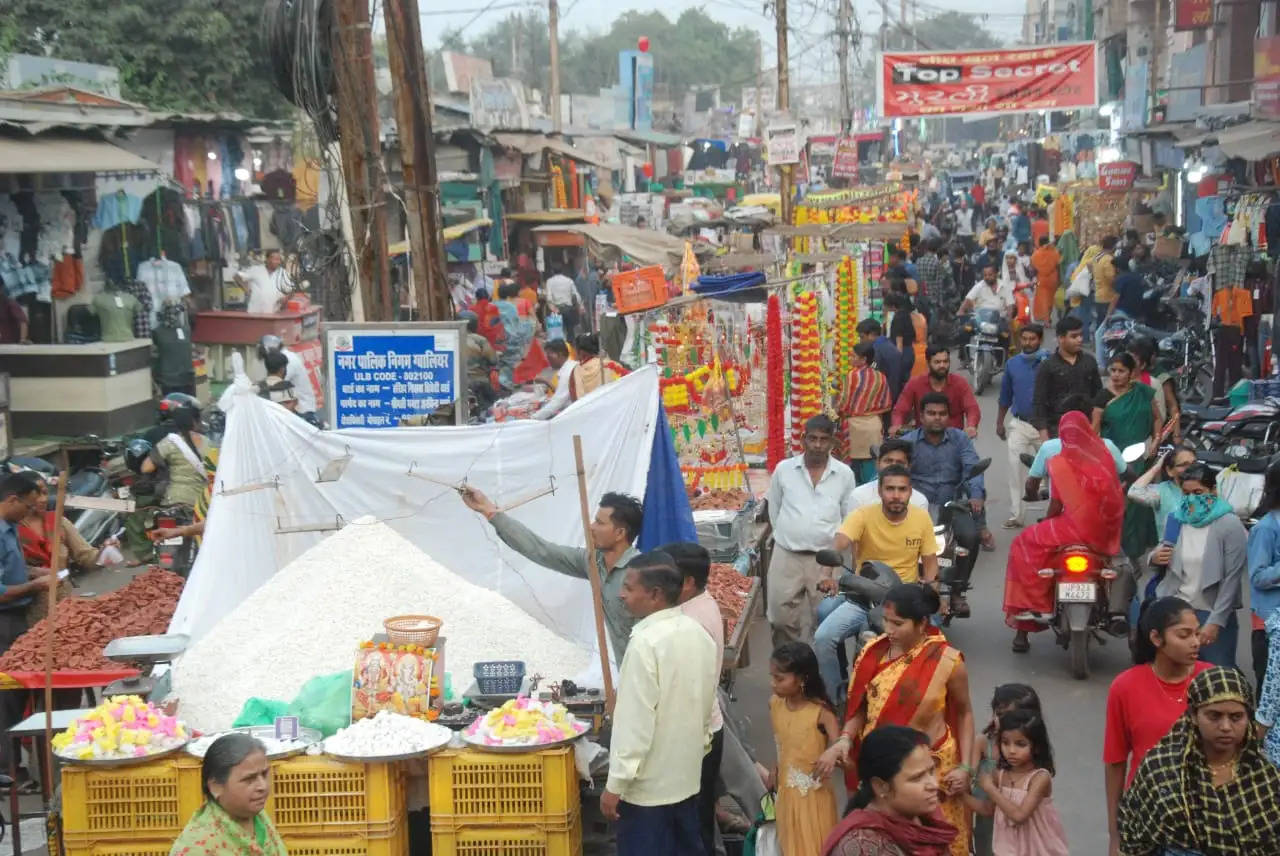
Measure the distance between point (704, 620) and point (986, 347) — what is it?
14276 mm

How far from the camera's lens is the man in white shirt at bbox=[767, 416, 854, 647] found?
9.17 metres

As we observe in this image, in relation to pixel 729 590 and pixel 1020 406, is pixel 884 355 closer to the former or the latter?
pixel 1020 406

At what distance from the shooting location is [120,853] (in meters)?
6.36

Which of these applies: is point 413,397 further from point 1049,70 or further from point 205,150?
point 1049,70

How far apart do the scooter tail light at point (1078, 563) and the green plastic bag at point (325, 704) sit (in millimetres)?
4511

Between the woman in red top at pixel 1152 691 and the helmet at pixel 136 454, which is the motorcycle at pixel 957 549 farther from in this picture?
the helmet at pixel 136 454

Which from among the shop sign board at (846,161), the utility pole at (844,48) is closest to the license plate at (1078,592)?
the shop sign board at (846,161)

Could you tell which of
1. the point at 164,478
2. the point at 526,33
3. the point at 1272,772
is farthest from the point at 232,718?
the point at 526,33

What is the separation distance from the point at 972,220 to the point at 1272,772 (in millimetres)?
38757

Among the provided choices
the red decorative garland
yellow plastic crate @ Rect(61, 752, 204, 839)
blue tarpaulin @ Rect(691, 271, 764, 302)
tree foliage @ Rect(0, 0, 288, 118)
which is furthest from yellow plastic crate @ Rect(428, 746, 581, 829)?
tree foliage @ Rect(0, 0, 288, 118)

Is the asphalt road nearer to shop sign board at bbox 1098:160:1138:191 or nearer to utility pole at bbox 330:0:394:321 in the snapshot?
utility pole at bbox 330:0:394:321

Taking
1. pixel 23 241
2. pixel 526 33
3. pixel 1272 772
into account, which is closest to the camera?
pixel 1272 772

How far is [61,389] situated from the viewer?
15773 millimetres

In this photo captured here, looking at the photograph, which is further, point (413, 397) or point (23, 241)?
point (23, 241)
